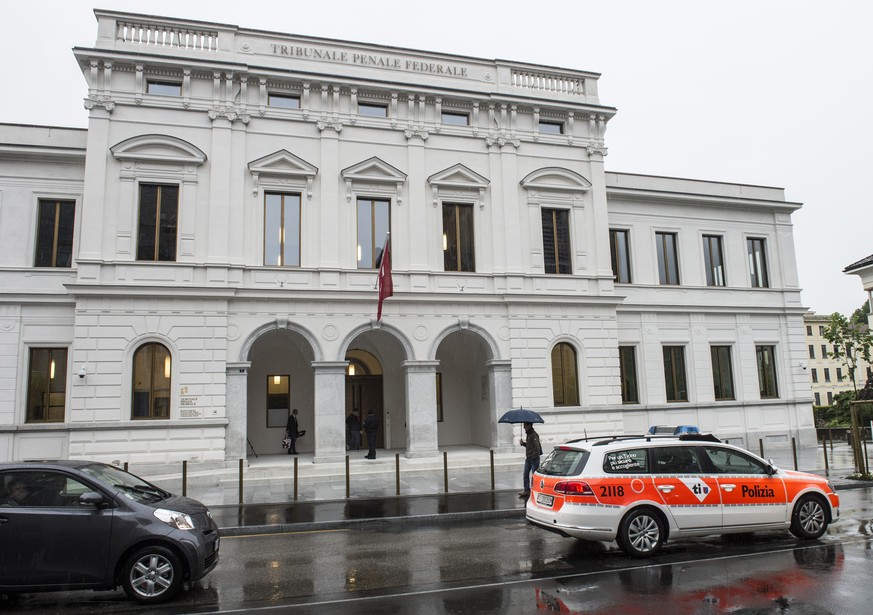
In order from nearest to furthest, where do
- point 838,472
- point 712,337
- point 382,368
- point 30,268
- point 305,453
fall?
point 838,472, point 30,268, point 305,453, point 382,368, point 712,337

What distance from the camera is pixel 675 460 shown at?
963cm

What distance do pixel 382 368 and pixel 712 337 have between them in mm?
14078

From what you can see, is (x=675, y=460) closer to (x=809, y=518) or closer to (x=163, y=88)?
(x=809, y=518)

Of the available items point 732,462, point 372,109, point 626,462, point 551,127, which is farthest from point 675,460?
point 551,127

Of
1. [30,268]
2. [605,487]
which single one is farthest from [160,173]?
[605,487]

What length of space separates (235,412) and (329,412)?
294 cm

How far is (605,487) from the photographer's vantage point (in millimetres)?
9086

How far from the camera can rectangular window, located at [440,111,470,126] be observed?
2367 centimetres

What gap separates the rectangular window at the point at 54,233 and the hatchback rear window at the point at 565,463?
1784 cm

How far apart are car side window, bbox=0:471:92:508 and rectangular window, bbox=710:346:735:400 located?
81.9 feet

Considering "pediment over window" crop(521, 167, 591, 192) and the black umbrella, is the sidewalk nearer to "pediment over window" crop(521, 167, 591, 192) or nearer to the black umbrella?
the black umbrella

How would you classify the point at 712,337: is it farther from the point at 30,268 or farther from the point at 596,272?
the point at 30,268

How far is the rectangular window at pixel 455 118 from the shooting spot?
23.7m

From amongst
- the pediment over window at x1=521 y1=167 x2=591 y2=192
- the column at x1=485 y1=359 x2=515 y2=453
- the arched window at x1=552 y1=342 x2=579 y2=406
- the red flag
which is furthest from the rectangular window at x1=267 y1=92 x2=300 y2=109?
the arched window at x1=552 y1=342 x2=579 y2=406
